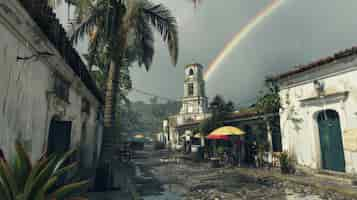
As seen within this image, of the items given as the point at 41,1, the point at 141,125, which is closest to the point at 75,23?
the point at 41,1

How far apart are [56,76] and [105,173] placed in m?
3.33

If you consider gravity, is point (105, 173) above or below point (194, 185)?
above

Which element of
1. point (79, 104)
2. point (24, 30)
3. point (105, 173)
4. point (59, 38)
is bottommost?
point (105, 173)

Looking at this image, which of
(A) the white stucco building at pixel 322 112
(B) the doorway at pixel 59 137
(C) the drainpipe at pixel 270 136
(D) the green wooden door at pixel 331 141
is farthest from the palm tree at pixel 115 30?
(D) the green wooden door at pixel 331 141

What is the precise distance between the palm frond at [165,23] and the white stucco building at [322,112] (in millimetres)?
5880

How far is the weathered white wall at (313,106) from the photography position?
8461mm

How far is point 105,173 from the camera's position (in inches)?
275

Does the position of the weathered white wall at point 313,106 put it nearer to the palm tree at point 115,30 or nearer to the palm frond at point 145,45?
the palm tree at point 115,30

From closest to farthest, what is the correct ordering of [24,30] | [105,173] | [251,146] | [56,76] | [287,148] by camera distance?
[24,30]
[56,76]
[105,173]
[287,148]
[251,146]

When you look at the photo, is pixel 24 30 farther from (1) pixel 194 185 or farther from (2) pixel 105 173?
(1) pixel 194 185

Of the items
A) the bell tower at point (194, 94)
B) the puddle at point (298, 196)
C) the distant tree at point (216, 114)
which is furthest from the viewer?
the bell tower at point (194, 94)

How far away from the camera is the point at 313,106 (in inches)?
390

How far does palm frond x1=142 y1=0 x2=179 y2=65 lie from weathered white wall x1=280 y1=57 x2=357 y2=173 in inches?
242

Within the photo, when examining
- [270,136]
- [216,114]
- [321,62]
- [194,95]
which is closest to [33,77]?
[321,62]
